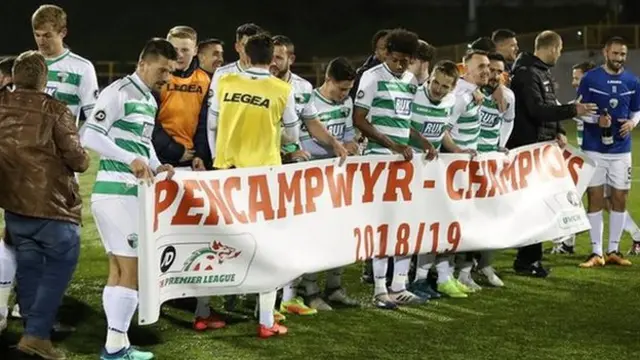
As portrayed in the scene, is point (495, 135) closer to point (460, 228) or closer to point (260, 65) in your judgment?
point (460, 228)

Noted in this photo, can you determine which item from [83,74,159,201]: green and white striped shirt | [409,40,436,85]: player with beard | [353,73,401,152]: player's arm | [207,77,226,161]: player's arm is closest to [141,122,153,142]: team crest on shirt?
[83,74,159,201]: green and white striped shirt

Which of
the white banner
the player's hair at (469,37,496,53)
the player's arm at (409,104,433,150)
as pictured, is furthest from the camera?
the player's hair at (469,37,496,53)

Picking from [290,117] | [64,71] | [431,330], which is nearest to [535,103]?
[431,330]

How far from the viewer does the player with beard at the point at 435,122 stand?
696 centimetres

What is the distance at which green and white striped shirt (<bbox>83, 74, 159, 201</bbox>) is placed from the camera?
5195mm

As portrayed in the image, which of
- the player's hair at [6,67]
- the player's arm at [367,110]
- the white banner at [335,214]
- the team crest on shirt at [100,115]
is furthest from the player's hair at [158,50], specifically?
the player's arm at [367,110]

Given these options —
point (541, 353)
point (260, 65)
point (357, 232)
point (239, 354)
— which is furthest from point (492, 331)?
point (260, 65)

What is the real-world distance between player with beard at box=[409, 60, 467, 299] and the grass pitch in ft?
0.70

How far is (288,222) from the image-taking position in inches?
247

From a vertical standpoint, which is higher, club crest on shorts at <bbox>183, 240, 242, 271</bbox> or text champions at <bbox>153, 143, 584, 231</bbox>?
text champions at <bbox>153, 143, 584, 231</bbox>

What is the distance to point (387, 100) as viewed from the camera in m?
6.79

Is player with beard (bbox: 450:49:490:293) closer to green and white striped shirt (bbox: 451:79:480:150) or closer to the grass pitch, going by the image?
green and white striped shirt (bbox: 451:79:480:150)

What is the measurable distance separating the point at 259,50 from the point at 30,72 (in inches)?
51.6

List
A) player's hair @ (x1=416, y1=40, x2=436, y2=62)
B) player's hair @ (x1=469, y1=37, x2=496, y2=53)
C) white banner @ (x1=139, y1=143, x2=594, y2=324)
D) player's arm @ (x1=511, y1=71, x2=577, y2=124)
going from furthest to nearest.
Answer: player's hair @ (x1=469, y1=37, x2=496, y2=53) → player's arm @ (x1=511, y1=71, x2=577, y2=124) → player's hair @ (x1=416, y1=40, x2=436, y2=62) → white banner @ (x1=139, y1=143, x2=594, y2=324)
